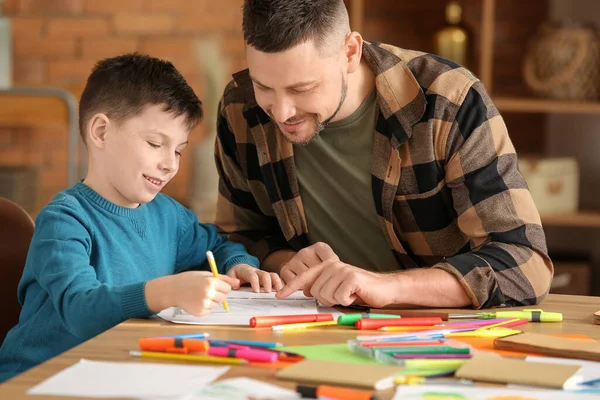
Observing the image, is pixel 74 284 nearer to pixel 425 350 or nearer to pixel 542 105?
pixel 425 350

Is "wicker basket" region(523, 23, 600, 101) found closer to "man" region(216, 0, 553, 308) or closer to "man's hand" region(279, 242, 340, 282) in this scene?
"man" region(216, 0, 553, 308)

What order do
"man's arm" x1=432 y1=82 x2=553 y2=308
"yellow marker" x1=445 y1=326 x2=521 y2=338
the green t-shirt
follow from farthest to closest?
the green t-shirt, "man's arm" x1=432 y1=82 x2=553 y2=308, "yellow marker" x1=445 y1=326 x2=521 y2=338

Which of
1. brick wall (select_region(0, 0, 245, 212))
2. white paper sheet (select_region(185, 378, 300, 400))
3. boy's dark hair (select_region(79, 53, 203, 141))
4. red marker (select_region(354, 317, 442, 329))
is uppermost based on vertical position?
brick wall (select_region(0, 0, 245, 212))

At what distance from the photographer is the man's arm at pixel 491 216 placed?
1.44 m

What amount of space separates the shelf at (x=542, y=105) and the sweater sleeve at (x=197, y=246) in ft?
6.03

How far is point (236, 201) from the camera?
189 centimetres

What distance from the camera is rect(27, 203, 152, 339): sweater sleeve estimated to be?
48.7 inches

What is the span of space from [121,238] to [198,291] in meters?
0.33

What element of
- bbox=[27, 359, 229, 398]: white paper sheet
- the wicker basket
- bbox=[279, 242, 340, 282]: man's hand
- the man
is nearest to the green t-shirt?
the man

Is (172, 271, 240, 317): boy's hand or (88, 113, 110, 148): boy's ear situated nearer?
(172, 271, 240, 317): boy's hand

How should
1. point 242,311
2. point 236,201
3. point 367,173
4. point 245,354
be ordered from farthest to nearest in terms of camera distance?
point 236,201 → point 367,173 → point 242,311 → point 245,354

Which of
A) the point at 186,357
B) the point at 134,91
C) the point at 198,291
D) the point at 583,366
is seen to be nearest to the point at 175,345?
the point at 186,357

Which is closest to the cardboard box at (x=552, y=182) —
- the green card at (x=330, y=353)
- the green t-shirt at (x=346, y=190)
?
the green t-shirt at (x=346, y=190)

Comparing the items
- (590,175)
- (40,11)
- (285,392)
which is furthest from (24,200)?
(285,392)
